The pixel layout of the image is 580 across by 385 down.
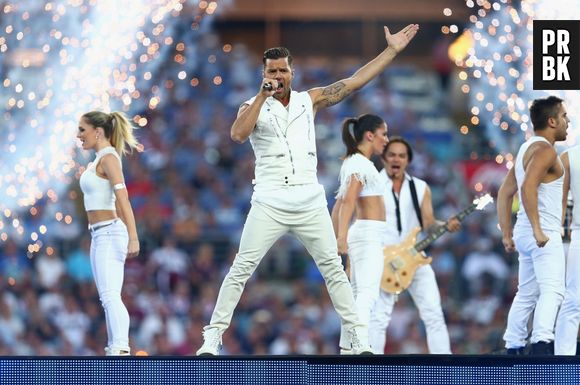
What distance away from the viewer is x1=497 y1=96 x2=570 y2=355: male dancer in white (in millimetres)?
→ 11781

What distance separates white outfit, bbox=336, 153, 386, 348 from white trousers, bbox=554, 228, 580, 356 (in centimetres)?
153

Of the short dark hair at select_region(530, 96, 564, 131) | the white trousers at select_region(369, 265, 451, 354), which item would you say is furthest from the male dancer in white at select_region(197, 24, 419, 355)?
the white trousers at select_region(369, 265, 451, 354)

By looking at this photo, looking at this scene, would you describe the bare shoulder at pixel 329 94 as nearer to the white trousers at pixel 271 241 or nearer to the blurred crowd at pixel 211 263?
the white trousers at pixel 271 241

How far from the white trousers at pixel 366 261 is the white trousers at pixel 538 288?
1.10 m

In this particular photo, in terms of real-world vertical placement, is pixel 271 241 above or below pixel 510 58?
below

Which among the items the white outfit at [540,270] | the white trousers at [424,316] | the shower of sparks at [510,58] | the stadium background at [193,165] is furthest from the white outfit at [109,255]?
the shower of sparks at [510,58]

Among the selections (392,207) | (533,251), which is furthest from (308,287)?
(533,251)

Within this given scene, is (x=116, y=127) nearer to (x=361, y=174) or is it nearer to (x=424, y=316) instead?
(x=361, y=174)

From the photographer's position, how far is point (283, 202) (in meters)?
10.9

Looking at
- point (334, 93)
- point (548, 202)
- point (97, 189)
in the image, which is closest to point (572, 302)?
point (548, 202)

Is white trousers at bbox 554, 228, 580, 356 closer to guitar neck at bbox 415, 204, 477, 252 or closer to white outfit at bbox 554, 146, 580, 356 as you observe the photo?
white outfit at bbox 554, 146, 580, 356

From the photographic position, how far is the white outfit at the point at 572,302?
38.3 feet

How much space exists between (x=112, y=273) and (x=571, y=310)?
3.41 m

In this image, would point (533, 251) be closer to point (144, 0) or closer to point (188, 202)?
point (144, 0)
